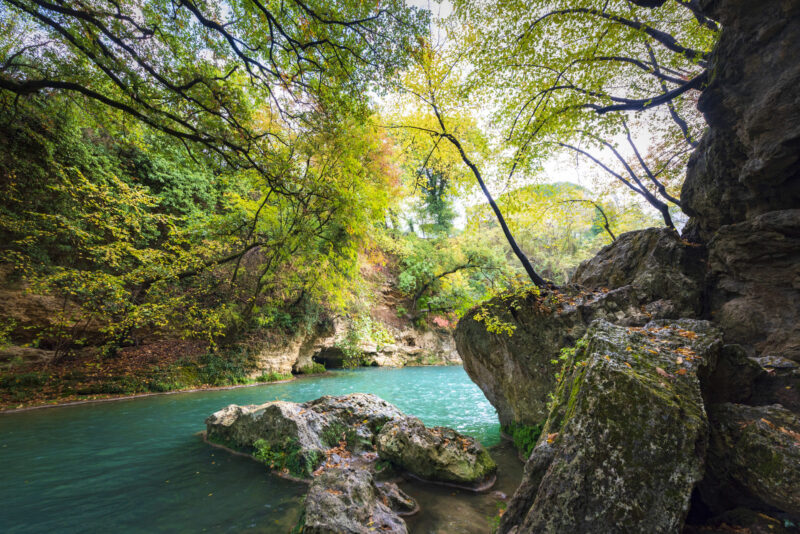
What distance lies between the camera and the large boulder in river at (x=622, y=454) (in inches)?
72.1

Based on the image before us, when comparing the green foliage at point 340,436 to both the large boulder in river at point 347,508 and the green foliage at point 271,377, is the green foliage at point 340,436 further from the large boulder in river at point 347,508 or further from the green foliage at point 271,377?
the green foliage at point 271,377

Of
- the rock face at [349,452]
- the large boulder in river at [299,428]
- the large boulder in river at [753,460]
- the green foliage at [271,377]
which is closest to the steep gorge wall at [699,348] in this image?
the large boulder in river at [753,460]

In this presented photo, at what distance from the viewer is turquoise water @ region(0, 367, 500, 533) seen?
136 inches

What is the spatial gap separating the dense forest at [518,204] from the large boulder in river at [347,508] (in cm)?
10

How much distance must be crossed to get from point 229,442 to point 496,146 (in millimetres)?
8966

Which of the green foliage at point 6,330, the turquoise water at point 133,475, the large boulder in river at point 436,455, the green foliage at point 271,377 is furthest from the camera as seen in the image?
the green foliage at point 271,377

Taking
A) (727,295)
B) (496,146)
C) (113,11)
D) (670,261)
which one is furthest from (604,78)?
(113,11)

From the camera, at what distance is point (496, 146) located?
272 inches

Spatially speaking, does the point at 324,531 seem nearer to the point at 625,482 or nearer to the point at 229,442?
the point at 625,482

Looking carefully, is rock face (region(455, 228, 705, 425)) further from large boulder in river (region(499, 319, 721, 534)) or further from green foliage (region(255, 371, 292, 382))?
green foliage (region(255, 371, 292, 382))

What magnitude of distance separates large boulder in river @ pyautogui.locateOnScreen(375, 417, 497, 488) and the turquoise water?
5.21 ft

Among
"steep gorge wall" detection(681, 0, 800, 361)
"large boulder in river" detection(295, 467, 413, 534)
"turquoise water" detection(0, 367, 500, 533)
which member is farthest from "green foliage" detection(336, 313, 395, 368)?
"steep gorge wall" detection(681, 0, 800, 361)

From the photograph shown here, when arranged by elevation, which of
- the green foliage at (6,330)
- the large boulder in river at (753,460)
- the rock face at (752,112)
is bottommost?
the large boulder in river at (753,460)

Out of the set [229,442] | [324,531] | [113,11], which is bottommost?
[229,442]
